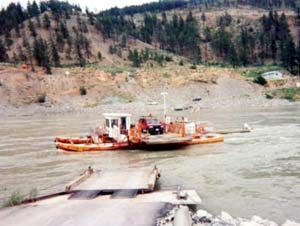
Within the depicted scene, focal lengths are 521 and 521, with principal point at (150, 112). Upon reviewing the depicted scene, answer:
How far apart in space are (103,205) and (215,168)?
A: 34.6ft

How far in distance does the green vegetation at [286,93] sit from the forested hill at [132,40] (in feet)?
75.3

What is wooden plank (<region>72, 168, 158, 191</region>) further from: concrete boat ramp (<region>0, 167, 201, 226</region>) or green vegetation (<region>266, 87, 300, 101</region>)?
green vegetation (<region>266, 87, 300, 101</region>)

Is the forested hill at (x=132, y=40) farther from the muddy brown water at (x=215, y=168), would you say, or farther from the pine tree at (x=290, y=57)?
the muddy brown water at (x=215, y=168)

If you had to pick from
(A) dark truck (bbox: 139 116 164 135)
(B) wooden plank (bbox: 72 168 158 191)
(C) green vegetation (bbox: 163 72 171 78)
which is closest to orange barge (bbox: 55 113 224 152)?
(A) dark truck (bbox: 139 116 164 135)

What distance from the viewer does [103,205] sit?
1575cm

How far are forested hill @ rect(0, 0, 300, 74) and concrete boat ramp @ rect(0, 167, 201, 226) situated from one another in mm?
87126

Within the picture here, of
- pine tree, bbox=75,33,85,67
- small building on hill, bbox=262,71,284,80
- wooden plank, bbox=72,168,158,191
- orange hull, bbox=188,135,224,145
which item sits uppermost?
pine tree, bbox=75,33,85,67

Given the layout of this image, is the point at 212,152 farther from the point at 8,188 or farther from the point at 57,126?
the point at 57,126

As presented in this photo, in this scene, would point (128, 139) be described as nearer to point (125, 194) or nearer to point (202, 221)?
point (125, 194)

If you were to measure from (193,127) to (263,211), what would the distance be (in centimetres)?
1944

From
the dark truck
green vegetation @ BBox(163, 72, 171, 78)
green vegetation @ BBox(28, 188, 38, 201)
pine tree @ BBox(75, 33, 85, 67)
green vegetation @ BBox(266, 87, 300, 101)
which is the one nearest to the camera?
green vegetation @ BBox(28, 188, 38, 201)

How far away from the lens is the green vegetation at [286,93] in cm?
8944

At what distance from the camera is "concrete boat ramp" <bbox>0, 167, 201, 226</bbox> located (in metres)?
13.9

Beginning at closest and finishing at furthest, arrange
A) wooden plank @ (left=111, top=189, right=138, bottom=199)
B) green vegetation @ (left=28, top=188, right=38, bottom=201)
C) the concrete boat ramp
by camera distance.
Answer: the concrete boat ramp
wooden plank @ (left=111, top=189, right=138, bottom=199)
green vegetation @ (left=28, top=188, right=38, bottom=201)
